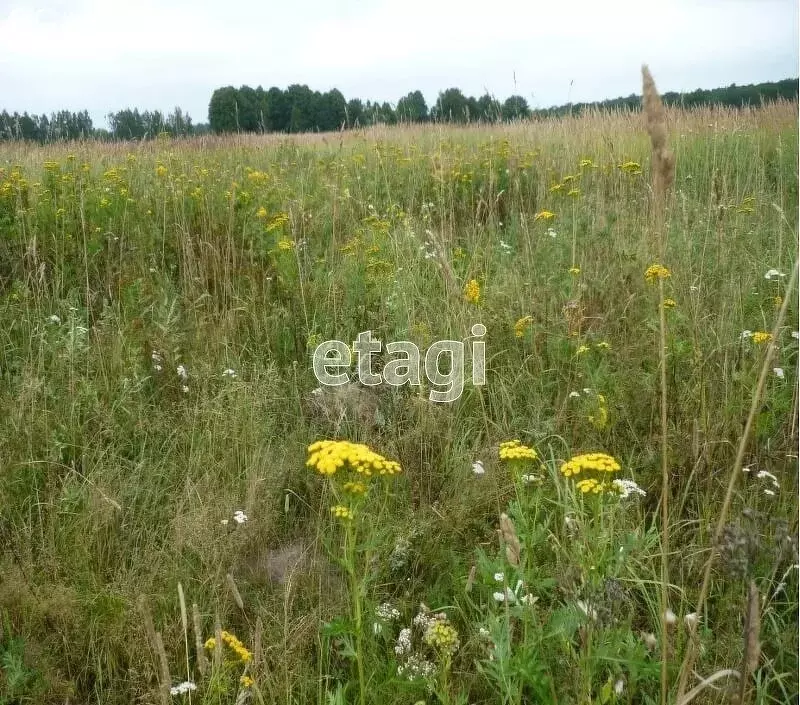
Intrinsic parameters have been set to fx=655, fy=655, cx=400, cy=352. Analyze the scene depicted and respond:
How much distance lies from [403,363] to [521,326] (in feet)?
1.89

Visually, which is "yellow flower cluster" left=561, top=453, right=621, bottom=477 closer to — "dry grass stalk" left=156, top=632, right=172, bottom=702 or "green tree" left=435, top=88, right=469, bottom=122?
"dry grass stalk" left=156, top=632, right=172, bottom=702

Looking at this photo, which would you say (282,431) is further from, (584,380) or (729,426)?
(729,426)

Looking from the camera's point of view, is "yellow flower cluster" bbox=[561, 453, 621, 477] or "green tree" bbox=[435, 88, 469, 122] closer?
"yellow flower cluster" bbox=[561, 453, 621, 477]

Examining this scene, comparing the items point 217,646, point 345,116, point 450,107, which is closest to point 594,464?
point 217,646

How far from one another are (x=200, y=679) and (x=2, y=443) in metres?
1.25

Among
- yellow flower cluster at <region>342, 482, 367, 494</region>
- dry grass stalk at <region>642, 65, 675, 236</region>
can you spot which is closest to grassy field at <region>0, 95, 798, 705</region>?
yellow flower cluster at <region>342, 482, 367, 494</region>

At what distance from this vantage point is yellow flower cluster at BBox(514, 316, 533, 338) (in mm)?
2943

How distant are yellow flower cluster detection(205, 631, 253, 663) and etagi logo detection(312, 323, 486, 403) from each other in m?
1.39

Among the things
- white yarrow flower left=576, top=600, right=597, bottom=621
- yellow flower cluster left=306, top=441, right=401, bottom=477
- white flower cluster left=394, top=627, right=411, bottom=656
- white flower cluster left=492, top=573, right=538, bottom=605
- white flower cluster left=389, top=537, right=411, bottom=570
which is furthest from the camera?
white flower cluster left=389, top=537, right=411, bottom=570

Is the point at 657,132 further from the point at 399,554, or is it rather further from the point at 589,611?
the point at 399,554

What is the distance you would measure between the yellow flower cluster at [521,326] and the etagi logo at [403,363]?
155 millimetres

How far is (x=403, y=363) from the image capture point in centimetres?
301

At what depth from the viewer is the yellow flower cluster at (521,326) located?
9.66 ft

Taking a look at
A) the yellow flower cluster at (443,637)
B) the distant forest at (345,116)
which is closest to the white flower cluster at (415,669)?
the yellow flower cluster at (443,637)
